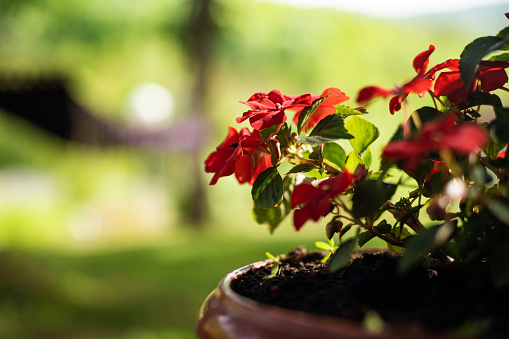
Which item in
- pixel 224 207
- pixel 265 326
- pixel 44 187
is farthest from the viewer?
pixel 224 207

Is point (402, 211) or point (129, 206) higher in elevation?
point (402, 211)

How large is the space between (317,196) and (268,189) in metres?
0.08

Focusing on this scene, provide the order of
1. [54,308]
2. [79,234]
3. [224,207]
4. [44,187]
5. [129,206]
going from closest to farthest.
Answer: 1. [54,308]
2. [79,234]
3. [44,187]
4. [129,206]
5. [224,207]

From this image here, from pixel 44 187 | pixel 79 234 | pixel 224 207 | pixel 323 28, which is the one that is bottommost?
pixel 224 207

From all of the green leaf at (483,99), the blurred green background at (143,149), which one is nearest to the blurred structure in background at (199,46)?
the blurred green background at (143,149)

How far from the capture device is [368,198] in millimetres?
342

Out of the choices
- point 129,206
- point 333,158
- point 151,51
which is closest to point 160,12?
point 151,51

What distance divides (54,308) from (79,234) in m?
3.12

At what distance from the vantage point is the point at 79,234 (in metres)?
5.60

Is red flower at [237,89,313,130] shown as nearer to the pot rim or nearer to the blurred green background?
the pot rim

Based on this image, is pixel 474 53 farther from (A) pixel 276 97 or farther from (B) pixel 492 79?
(A) pixel 276 97

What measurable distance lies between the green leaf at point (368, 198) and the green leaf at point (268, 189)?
82mm

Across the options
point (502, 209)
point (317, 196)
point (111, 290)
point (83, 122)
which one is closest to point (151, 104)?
point (83, 122)

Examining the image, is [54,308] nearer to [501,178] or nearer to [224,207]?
[501,178]
